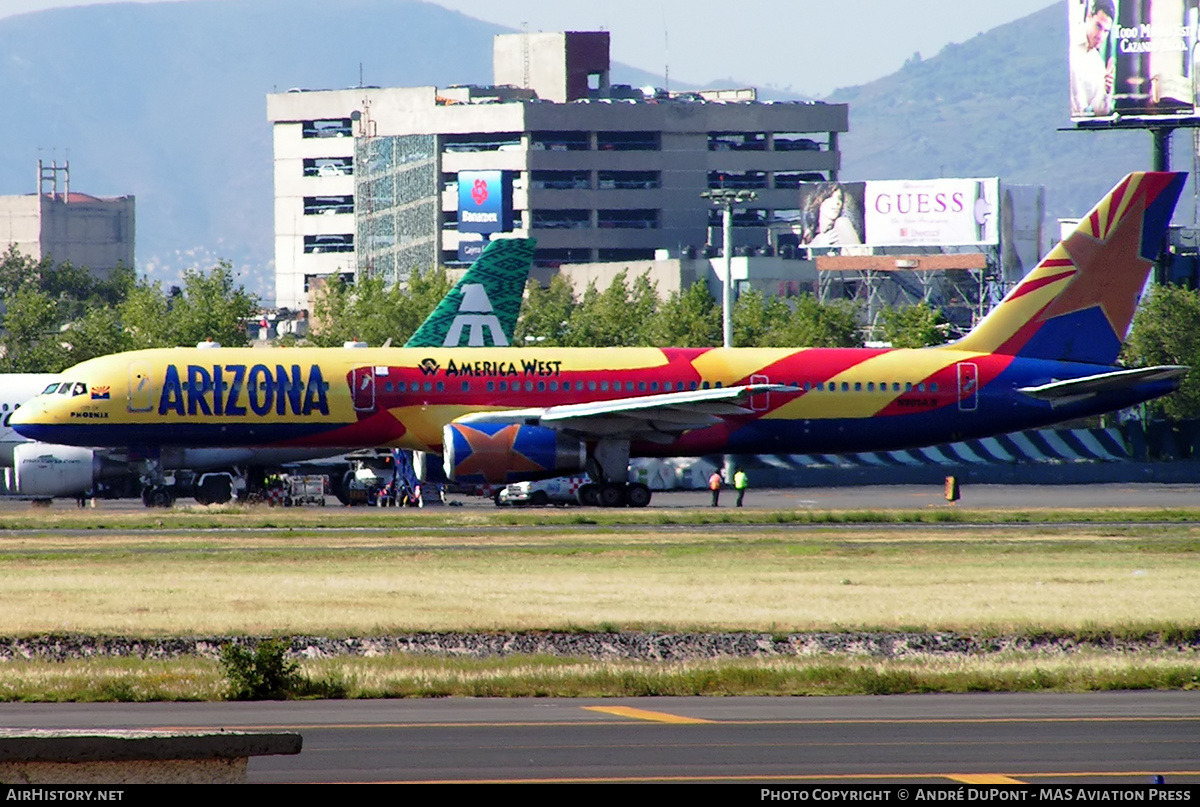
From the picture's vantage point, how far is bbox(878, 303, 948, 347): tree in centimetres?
9044

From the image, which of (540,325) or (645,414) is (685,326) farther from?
(645,414)

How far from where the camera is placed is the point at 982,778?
14.5 m

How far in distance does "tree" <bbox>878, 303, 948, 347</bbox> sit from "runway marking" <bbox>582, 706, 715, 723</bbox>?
72231 mm

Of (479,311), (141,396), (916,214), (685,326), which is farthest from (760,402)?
(916,214)

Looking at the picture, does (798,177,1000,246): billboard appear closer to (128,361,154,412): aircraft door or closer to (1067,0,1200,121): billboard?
(1067,0,1200,121): billboard

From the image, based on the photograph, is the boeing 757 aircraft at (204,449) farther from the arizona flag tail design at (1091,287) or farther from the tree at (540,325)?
the tree at (540,325)

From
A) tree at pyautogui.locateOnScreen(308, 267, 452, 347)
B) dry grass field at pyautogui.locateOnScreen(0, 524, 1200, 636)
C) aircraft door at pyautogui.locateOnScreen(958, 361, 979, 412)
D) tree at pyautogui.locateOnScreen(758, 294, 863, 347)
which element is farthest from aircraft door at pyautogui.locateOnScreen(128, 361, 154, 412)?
tree at pyautogui.locateOnScreen(758, 294, 863, 347)

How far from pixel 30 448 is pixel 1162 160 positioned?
2781 inches

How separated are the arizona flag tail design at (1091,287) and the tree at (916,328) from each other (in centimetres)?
3286

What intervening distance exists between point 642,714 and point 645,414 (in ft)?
110

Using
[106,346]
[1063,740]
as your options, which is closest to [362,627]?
[1063,740]

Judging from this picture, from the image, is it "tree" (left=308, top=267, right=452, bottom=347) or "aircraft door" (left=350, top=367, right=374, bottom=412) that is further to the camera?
"tree" (left=308, top=267, right=452, bottom=347)

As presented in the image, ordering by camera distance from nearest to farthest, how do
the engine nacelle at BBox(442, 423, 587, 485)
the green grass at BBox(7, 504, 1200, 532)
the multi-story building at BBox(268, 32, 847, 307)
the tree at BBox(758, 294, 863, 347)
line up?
the green grass at BBox(7, 504, 1200, 532) → the engine nacelle at BBox(442, 423, 587, 485) → the tree at BBox(758, 294, 863, 347) → the multi-story building at BBox(268, 32, 847, 307)

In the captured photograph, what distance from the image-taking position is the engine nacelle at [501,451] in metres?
51.4
